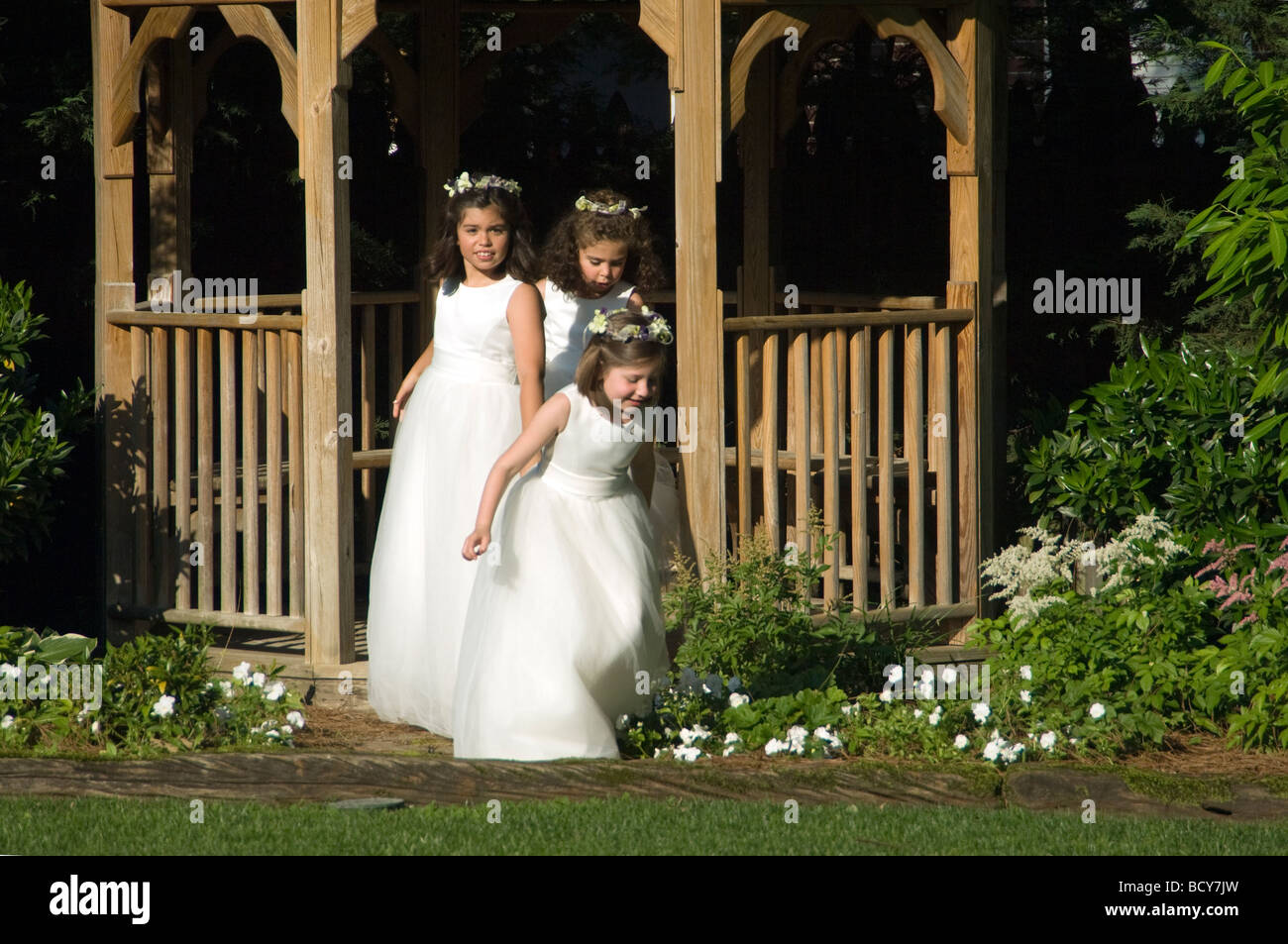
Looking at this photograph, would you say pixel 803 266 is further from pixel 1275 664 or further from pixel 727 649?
pixel 1275 664

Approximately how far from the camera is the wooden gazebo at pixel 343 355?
677 centimetres

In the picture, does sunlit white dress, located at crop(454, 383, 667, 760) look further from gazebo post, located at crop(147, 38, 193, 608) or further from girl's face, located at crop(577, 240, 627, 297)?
gazebo post, located at crop(147, 38, 193, 608)

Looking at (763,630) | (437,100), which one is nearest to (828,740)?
(763,630)

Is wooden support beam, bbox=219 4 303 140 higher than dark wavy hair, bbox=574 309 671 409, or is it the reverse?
wooden support beam, bbox=219 4 303 140

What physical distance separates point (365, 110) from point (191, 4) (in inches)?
110

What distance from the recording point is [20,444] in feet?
22.7

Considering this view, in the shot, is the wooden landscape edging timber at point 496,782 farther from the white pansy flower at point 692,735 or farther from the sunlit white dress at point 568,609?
the white pansy flower at point 692,735

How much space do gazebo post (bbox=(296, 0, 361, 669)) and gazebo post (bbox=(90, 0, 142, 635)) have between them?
110cm

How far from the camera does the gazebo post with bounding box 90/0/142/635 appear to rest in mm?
7520

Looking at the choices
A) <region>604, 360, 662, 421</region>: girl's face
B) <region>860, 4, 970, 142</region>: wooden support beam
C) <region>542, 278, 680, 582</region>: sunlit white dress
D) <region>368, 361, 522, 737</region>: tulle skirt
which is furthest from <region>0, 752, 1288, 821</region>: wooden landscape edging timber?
<region>860, 4, 970, 142</region>: wooden support beam

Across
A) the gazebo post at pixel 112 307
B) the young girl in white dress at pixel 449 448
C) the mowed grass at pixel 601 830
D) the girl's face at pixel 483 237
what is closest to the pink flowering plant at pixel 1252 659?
the mowed grass at pixel 601 830

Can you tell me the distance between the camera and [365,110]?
33.0ft

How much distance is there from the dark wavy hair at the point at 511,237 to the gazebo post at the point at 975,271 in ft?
6.45
